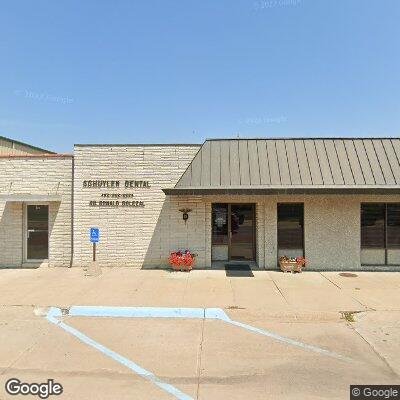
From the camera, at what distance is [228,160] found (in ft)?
40.1

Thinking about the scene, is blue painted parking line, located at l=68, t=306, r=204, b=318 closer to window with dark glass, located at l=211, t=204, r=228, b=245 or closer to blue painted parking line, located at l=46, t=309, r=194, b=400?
blue painted parking line, located at l=46, t=309, r=194, b=400

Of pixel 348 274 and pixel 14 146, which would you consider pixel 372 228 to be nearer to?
pixel 348 274

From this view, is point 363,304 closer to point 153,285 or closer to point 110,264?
point 153,285

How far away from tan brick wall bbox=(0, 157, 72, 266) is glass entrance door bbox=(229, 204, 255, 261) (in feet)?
20.9

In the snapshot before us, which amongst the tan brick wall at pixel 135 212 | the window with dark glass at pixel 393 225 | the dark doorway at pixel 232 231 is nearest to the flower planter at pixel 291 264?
the dark doorway at pixel 232 231

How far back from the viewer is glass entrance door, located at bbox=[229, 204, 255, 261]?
41.9ft

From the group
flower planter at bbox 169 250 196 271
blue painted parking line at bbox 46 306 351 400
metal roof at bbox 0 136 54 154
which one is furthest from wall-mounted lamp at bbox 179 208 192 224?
metal roof at bbox 0 136 54 154

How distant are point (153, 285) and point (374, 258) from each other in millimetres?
8283

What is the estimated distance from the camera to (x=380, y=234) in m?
12.0

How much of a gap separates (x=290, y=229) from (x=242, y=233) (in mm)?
1874

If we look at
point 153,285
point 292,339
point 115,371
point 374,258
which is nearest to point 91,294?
point 153,285

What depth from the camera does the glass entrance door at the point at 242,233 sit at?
12.8 metres

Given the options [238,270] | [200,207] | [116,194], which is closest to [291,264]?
[238,270]

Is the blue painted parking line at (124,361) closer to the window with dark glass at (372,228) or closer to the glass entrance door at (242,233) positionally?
the glass entrance door at (242,233)
